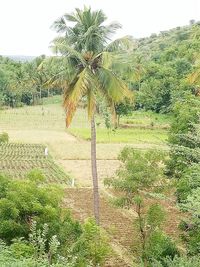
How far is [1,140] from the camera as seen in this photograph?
129 ft

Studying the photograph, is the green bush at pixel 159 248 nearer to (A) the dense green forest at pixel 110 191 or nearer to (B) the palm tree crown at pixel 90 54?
(A) the dense green forest at pixel 110 191

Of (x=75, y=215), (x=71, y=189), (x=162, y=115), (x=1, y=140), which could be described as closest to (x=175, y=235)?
(x=75, y=215)

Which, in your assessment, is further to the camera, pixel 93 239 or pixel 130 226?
pixel 130 226

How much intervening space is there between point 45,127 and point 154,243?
43773 millimetres

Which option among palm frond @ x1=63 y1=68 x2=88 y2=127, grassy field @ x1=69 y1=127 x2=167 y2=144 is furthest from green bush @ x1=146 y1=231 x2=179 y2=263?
grassy field @ x1=69 y1=127 x2=167 y2=144

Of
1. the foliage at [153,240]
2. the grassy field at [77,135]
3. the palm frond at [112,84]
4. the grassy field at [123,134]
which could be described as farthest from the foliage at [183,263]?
the grassy field at [123,134]

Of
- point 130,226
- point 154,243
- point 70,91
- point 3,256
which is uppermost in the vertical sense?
point 70,91

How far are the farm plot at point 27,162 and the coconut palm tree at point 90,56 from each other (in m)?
12.1

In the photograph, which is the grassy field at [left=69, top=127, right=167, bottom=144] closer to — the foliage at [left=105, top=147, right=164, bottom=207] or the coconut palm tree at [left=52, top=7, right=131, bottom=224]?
the coconut palm tree at [left=52, top=7, right=131, bottom=224]

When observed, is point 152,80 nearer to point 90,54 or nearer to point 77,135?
point 77,135

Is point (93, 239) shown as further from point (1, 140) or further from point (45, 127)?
point (45, 127)

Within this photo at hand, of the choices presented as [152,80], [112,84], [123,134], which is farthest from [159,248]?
[152,80]

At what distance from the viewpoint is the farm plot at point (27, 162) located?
28.5m

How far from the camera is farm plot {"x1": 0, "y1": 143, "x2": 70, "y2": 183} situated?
93.4ft
